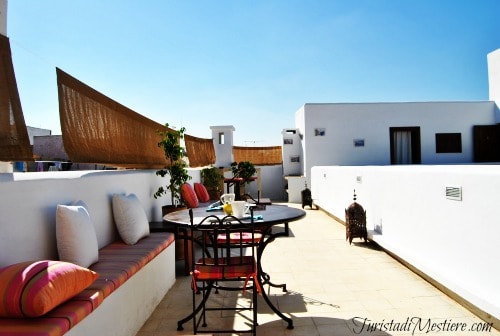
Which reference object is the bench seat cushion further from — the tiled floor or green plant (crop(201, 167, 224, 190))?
green plant (crop(201, 167, 224, 190))

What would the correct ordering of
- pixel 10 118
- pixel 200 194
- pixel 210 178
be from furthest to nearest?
1. pixel 210 178
2. pixel 200 194
3. pixel 10 118

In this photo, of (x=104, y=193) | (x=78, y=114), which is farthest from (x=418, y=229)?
(x=78, y=114)

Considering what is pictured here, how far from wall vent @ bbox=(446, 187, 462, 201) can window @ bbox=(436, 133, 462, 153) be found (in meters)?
10.1

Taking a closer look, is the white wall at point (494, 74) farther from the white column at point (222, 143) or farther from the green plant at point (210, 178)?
the green plant at point (210, 178)

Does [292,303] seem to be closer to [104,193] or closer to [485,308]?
[485,308]

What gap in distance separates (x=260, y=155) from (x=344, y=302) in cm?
1138

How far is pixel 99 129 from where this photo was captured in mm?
3459

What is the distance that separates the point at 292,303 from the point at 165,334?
3.72 feet

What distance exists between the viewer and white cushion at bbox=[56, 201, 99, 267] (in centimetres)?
212

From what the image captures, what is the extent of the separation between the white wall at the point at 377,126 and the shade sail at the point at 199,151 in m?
3.31

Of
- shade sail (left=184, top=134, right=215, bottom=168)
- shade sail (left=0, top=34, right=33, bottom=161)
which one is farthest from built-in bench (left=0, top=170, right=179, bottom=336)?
shade sail (left=184, top=134, right=215, bottom=168)

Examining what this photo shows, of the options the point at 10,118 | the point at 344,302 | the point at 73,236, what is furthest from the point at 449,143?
the point at 10,118

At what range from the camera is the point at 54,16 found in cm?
459

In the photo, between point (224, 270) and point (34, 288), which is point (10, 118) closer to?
point (34, 288)
